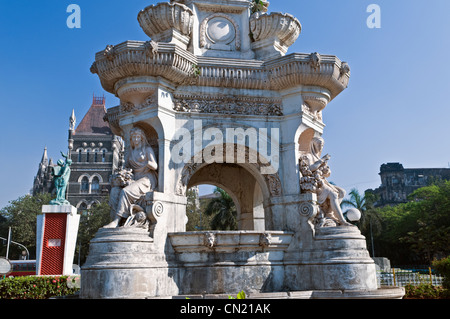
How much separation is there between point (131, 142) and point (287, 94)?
3841 millimetres

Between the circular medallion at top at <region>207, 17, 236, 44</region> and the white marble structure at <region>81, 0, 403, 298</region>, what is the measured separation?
28mm

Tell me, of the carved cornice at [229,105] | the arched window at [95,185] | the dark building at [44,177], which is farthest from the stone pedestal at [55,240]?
the dark building at [44,177]

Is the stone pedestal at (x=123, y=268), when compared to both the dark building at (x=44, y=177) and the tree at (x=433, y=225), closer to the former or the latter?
the tree at (x=433, y=225)

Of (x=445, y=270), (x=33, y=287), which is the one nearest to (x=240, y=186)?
(x=445, y=270)

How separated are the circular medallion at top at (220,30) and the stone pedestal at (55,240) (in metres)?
11.7

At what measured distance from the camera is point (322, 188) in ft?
29.0

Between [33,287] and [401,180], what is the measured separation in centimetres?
6796

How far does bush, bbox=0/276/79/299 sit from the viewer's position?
12.8 metres

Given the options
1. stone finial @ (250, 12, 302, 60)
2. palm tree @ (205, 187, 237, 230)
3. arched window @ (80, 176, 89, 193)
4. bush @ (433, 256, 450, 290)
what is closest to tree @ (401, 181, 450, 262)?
palm tree @ (205, 187, 237, 230)

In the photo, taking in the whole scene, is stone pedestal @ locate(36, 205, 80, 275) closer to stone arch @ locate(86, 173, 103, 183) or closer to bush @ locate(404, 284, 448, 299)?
bush @ locate(404, 284, 448, 299)

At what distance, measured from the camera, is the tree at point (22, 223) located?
43.0 meters

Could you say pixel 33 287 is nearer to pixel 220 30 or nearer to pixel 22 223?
pixel 220 30

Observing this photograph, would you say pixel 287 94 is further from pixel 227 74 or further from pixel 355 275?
pixel 355 275
